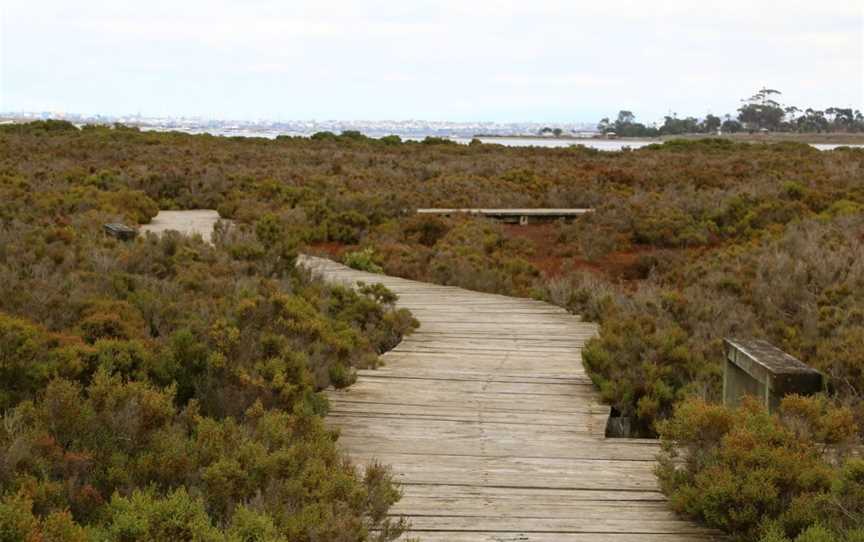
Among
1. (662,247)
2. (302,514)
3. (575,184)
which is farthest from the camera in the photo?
(575,184)

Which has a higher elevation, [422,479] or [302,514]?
[302,514]

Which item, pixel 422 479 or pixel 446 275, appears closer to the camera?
pixel 422 479

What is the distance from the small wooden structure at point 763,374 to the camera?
16.3ft

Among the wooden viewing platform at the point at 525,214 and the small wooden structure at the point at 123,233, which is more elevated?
the small wooden structure at the point at 123,233

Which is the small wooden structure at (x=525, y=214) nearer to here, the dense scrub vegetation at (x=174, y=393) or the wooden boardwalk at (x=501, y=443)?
the dense scrub vegetation at (x=174, y=393)

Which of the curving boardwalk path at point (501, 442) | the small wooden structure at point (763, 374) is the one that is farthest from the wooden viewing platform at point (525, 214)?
the small wooden structure at point (763, 374)

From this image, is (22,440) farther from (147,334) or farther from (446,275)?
(446,275)

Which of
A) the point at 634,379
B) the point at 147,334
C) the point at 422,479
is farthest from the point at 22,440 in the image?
the point at 634,379

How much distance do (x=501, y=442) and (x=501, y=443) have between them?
0.02 meters

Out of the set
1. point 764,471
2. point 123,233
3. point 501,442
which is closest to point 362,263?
point 123,233

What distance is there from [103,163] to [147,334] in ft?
69.4

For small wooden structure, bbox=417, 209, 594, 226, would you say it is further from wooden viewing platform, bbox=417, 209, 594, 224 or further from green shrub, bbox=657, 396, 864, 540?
green shrub, bbox=657, 396, 864, 540

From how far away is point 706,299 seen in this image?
891 centimetres

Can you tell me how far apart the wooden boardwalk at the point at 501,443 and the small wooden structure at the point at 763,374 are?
2.30ft
